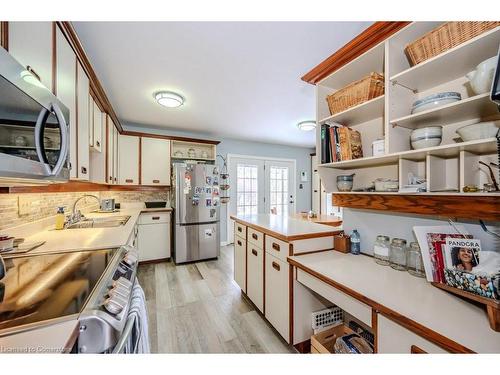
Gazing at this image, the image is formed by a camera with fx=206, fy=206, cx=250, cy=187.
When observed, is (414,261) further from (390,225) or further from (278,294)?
(278,294)

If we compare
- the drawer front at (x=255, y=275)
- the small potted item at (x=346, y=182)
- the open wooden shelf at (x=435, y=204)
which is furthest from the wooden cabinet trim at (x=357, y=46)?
the drawer front at (x=255, y=275)

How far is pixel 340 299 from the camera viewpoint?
106 cm

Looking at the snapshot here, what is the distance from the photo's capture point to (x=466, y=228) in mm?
1021

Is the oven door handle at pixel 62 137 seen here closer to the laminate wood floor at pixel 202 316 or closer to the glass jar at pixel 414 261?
the laminate wood floor at pixel 202 316

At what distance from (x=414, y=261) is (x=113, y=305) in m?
1.44

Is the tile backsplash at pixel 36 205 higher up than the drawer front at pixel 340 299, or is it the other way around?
the tile backsplash at pixel 36 205

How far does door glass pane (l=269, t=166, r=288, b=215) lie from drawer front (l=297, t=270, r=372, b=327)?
363 centimetres

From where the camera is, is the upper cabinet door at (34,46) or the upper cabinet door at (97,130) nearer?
the upper cabinet door at (34,46)

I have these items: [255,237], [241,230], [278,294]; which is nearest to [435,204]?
[278,294]

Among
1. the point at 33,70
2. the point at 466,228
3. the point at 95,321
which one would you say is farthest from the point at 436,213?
the point at 33,70

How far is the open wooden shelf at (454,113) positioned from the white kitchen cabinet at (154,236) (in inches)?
133

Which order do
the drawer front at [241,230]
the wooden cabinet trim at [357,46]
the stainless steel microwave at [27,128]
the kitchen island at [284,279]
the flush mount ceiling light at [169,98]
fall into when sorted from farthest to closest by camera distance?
the flush mount ceiling light at [169,98]
the drawer front at [241,230]
the kitchen island at [284,279]
the wooden cabinet trim at [357,46]
the stainless steel microwave at [27,128]

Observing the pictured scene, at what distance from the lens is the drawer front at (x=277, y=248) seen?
1.52 m

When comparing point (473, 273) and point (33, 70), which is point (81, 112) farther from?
point (473, 273)
